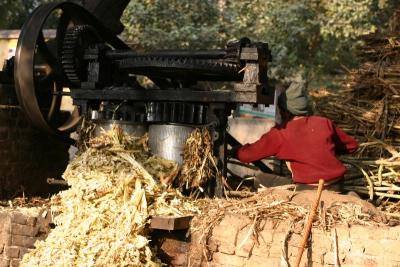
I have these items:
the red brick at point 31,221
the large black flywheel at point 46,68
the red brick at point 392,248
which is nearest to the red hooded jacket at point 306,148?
the red brick at point 392,248

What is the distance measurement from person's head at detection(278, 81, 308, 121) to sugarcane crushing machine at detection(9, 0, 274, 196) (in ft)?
0.51

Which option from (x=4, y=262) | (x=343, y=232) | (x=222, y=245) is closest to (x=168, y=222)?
(x=222, y=245)

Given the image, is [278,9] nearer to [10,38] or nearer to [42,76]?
[10,38]

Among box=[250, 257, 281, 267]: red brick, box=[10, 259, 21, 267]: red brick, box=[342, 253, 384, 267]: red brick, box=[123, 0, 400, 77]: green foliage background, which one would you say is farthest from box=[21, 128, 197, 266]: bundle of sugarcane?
box=[123, 0, 400, 77]: green foliage background

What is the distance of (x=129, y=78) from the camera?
21.1 feet

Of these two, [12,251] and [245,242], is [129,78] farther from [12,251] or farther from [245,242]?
[245,242]

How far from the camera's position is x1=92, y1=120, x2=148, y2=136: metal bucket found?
570 centimetres

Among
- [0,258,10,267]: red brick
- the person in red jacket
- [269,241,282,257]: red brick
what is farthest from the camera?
[0,258,10,267]: red brick

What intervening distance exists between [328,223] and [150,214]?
1.35 m

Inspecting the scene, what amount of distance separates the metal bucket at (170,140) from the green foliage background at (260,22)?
8144 millimetres

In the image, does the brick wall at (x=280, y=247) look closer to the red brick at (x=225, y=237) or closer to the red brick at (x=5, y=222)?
the red brick at (x=225, y=237)

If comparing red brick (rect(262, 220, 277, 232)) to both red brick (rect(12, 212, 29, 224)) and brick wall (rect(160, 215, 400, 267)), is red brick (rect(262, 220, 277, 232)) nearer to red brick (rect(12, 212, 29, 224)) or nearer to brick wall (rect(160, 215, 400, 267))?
brick wall (rect(160, 215, 400, 267))

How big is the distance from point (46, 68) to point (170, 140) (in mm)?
2000

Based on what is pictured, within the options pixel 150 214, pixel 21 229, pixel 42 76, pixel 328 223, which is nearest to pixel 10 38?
pixel 42 76
